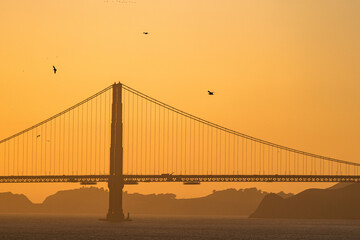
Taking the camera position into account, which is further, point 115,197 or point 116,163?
point 115,197

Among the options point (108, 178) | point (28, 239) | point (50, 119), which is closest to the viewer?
point (28, 239)

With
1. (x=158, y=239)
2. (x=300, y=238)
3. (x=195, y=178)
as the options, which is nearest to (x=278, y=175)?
(x=195, y=178)

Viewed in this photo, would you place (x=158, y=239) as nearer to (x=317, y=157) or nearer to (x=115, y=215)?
(x=115, y=215)

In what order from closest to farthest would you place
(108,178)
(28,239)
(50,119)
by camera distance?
(28,239)
(108,178)
(50,119)

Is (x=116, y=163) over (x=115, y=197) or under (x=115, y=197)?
over

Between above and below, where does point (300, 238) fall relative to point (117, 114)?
below

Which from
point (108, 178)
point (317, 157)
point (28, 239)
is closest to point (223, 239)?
point (28, 239)

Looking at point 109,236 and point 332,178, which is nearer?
point 109,236
